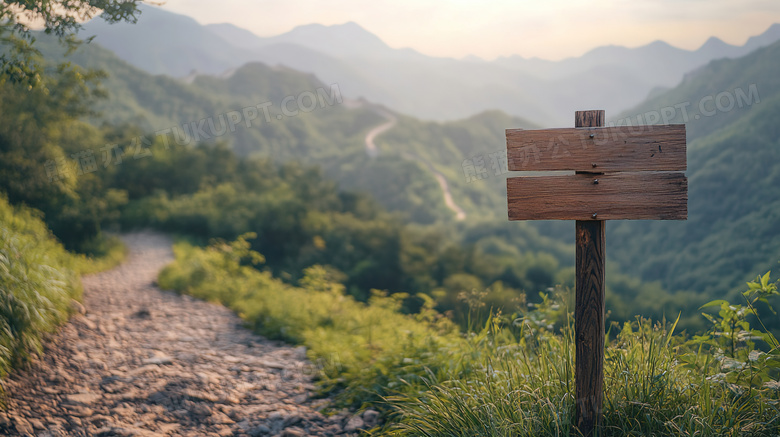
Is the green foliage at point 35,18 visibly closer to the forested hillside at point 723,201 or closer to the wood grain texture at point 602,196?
the wood grain texture at point 602,196

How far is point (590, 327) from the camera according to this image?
2309mm

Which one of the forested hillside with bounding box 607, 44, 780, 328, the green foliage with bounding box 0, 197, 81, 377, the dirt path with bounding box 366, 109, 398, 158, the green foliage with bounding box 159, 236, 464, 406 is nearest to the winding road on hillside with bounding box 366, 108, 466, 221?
the dirt path with bounding box 366, 109, 398, 158

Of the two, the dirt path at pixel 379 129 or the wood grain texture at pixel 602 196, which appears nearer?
the wood grain texture at pixel 602 196

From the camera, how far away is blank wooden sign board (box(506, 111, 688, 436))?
224 cm

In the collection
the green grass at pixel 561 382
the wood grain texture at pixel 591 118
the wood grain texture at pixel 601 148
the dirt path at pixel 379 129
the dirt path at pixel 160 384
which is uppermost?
the dirt path at pixel 379 129

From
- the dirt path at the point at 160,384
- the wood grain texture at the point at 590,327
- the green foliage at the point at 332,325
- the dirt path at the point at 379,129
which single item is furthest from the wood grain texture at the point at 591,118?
the dirt path at the point at 379,129

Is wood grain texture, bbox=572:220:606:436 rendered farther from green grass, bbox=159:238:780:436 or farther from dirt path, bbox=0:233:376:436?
dirt path, bbox=0:233:376:436

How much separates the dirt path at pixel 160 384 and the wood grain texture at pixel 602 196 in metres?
1.89

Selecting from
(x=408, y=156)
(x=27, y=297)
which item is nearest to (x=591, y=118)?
(x=27, y=297)

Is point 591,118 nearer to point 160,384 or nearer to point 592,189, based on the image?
point 592,189

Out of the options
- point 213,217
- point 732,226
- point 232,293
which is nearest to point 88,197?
point 213,217

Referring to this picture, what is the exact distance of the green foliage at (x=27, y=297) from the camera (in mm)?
3443

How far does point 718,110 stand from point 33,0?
168 ft

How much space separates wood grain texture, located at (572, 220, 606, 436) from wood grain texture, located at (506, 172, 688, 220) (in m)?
0.11
